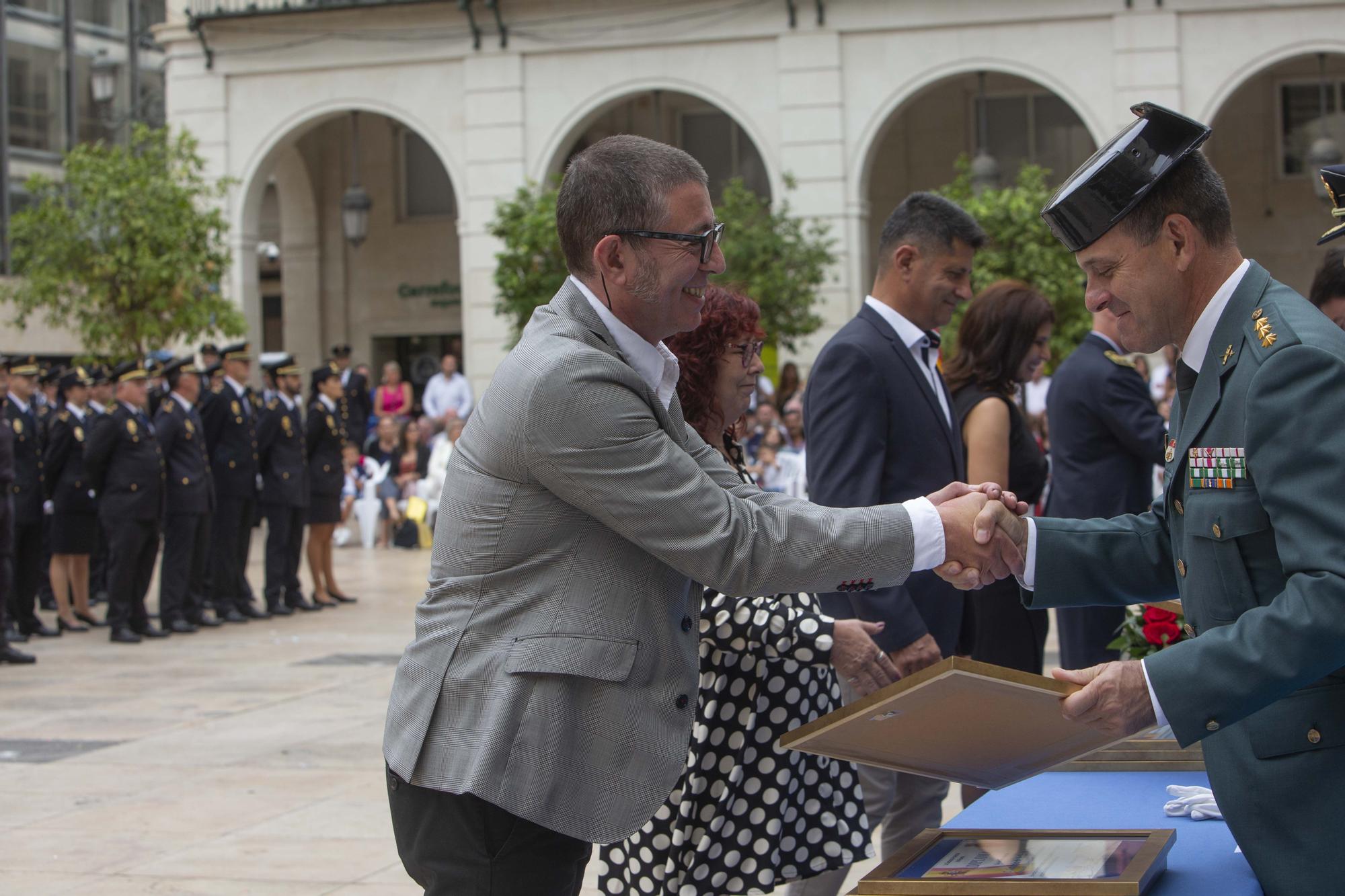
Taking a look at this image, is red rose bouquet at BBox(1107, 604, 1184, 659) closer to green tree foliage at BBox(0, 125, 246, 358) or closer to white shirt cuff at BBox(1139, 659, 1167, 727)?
white shirt cuff at BBox(1139, 659, 1167, 727)

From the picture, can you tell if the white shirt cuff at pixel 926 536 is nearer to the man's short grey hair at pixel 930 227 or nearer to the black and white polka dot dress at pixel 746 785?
the black and white polka dot dress at pixel 746 785

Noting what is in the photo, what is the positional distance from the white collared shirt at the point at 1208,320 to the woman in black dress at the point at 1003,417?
6.71ft

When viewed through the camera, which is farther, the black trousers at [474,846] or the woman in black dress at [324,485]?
the woman in black dress at [324,485]

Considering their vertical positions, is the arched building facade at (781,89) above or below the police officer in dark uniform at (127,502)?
above

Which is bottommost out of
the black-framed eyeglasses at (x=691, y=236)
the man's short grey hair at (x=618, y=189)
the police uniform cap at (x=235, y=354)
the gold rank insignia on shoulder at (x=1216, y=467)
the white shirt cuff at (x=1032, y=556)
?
the white shirt cuff at (x=1032, y=556)

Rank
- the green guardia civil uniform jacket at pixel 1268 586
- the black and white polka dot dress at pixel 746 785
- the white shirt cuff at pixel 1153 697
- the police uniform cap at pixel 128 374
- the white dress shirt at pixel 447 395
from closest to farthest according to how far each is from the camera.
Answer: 1. the green guardia civil uniform jacket at pixel 1268 586
2. the white shirt cuff at pixel 1153 697
3. the black and white polka dot dress at pixel 746 785
4. the police uniform cap at pixel 128 374
5. the white dress shirt at pixel 447 395

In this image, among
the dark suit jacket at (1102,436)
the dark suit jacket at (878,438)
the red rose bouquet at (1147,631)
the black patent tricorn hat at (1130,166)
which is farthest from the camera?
the dark suit jacket at (1102,436)

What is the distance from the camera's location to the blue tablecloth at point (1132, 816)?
8.18ft

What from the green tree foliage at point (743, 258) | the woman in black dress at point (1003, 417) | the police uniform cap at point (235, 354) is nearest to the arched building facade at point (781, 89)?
the green tree foliage at point (743, 258)

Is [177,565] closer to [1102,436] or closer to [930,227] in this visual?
[1102,436]

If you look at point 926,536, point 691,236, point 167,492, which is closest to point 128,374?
point 167,492

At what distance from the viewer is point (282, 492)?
13172 millimetres

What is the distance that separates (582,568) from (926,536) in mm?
621

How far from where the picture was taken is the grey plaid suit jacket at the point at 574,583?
2.46 meters
